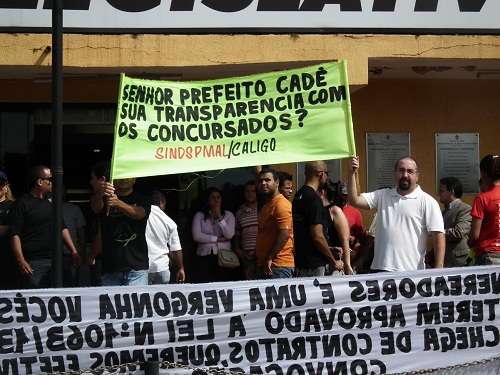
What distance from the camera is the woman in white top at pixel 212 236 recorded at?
10305mm

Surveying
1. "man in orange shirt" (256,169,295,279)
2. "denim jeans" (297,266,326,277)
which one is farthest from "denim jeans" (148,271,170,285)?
"denim jeans" (297,266,326,277)

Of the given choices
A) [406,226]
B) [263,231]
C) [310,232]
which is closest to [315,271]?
[310,232]

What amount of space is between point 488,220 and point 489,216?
1.8 inches

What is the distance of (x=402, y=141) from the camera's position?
11.3m

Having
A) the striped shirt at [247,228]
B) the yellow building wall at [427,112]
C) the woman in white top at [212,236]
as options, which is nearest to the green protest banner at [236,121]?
the striped shirt at [247,228]

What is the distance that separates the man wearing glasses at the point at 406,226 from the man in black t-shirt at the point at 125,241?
182 cm

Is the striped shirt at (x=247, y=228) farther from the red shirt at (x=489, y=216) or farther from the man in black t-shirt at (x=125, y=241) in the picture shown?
the red shirt at (x=489, y=216)

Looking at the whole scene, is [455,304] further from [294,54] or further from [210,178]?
[210,178]

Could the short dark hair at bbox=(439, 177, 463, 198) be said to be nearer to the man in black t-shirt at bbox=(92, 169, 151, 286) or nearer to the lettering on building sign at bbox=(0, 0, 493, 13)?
the lettering on building sign at bbox=(0, 0, 493, 13)

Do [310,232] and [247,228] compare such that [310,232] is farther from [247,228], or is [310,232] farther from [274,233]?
[247,228]

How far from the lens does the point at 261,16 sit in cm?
980

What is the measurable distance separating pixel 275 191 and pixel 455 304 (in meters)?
2.41

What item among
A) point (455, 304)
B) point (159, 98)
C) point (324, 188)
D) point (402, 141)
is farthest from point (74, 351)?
point (402, 141)

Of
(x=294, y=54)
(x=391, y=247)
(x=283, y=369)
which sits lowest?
(x=283, y=369)
